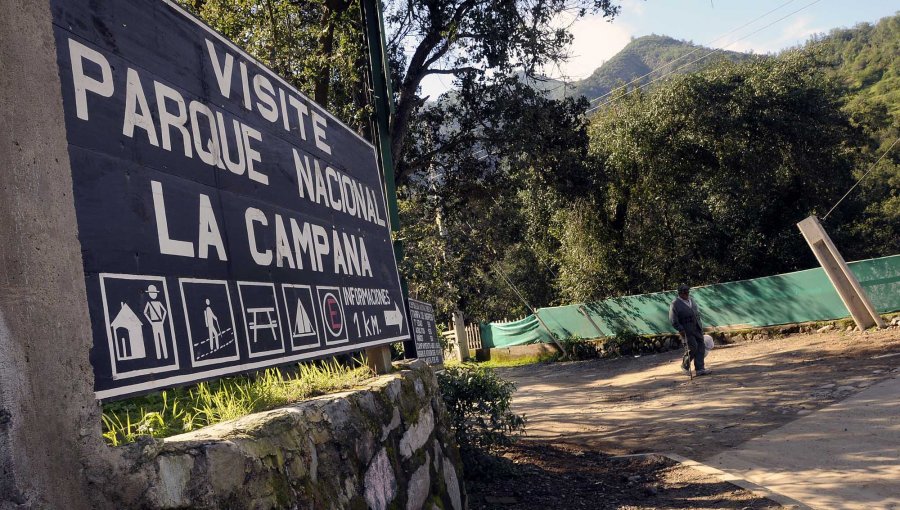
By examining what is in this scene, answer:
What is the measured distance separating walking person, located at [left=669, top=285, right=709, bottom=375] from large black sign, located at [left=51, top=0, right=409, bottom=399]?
8841mm

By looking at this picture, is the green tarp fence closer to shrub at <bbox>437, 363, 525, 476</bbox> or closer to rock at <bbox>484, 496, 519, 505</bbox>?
shrub at <bbox>437, 363, 525, 476</bbox>

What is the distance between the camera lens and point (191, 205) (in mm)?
3459

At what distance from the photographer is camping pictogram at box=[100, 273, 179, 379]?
8.85 feet

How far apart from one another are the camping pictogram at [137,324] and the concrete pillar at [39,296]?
6.3 inches

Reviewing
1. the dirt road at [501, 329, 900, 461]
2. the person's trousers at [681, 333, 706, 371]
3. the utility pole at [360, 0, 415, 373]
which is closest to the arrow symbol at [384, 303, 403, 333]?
the utility pole at [360, 0, 415, 373]

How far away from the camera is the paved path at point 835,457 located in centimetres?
602

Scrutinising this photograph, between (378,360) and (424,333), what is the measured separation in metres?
2.74

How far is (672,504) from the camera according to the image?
6621 mm

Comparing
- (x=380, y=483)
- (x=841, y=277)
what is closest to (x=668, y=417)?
(x=841, y=277)

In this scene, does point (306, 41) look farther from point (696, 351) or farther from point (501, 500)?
point (696, 351)

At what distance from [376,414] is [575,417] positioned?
8.32 metres

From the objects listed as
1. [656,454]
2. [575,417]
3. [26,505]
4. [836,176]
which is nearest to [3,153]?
[26,505]

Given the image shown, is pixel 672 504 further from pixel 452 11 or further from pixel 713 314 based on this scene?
pixel 713 314

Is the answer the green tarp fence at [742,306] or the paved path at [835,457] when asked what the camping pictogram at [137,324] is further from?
the green tarp fence at [742,306]
